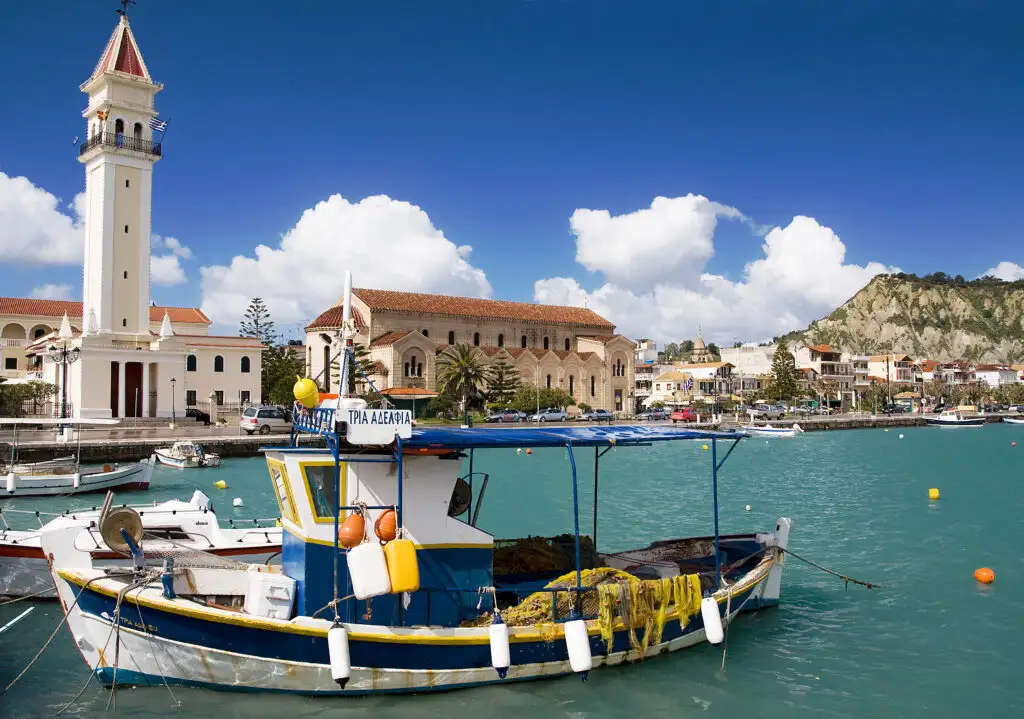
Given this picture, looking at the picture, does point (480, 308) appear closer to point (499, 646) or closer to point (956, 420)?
point (956, 420)

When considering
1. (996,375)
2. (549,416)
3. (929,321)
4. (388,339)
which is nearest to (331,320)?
(388,339)

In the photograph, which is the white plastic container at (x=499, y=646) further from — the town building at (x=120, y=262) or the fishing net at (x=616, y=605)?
the town building at (x=120, y=262)

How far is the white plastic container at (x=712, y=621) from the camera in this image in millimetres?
10656

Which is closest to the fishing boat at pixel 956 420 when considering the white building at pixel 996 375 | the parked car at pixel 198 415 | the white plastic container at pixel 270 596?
the white building at pixel 996 375

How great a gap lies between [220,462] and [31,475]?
13.0 metres

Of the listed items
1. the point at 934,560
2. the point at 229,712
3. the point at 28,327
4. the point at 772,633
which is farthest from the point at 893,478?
the point at 28,327

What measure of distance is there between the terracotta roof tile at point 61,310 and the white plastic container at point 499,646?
64882 mm

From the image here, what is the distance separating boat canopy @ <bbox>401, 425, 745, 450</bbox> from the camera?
388 inches

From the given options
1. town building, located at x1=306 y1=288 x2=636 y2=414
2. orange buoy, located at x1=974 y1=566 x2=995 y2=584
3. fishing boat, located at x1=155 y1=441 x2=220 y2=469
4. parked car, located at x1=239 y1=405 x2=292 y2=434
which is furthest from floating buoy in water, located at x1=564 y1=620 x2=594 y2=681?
town building, located at x1=306 y1=288 x2=636 y2=414

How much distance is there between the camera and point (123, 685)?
10102 mm

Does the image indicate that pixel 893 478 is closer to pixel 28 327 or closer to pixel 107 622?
pixel 107 622

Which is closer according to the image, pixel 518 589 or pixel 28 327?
pixel 518 589

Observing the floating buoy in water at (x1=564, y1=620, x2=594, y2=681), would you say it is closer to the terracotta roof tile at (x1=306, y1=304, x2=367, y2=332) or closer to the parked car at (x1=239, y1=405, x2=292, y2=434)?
the parked car at (x1=239, y1=405, x2=292, y2=434)

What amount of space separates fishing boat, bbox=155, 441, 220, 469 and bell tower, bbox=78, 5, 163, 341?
15355mm
